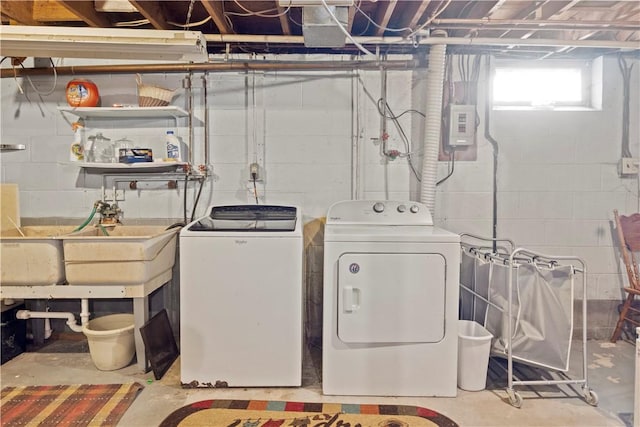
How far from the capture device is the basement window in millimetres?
3080

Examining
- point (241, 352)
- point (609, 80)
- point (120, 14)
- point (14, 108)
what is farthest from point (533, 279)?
point (14, 108)

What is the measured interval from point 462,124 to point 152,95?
7.36 ft

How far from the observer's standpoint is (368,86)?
2949 millimetres

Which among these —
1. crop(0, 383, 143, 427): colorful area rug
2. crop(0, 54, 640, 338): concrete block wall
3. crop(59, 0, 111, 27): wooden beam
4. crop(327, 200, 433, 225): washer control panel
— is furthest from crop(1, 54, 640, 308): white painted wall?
crop(0, 383, 143, 427): colorful area rug

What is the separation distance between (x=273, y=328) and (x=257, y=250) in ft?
1.51

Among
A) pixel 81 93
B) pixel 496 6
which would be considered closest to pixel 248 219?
pixel 81 93

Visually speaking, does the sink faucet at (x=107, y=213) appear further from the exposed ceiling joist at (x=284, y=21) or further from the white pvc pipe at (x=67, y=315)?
the exposed ceiling joist at (x=284, y=21)

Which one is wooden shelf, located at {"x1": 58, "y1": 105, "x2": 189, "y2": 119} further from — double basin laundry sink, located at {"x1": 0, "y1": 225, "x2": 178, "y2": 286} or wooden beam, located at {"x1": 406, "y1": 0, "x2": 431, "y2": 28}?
wooden beam, located at {"x1": 406, "y1": 0, "x2": 431, "y2": 28}

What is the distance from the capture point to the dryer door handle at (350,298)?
2150 mm

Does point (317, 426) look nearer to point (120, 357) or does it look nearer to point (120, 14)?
point (120, 357)

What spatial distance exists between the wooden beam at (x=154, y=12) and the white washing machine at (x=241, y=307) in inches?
51.5

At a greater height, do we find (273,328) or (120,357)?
(273,328)

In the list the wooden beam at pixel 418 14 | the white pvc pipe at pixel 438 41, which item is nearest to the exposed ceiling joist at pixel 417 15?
the wooden beam at pixel 418 14

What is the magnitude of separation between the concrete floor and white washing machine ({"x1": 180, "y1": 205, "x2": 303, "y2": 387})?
0.39 feet
